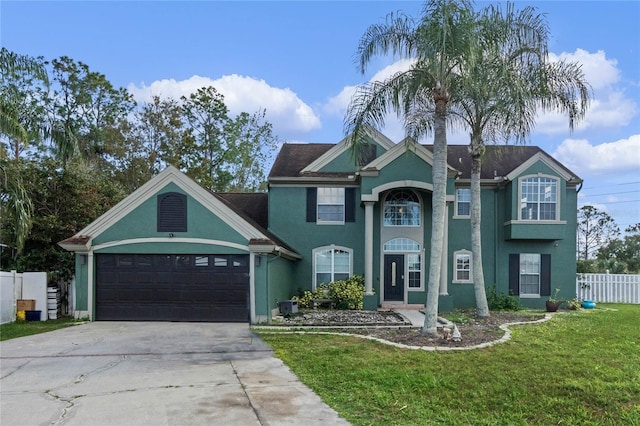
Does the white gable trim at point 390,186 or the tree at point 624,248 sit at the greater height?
the white gable trim at point 390,186

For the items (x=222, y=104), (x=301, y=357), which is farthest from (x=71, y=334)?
(x=222, y=104)

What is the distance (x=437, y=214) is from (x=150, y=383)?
719 cm

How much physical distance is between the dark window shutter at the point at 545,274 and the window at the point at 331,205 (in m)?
7.64

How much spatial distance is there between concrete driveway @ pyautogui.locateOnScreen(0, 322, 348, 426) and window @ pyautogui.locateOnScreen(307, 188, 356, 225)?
24.8 feet

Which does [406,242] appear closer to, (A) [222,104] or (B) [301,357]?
(B) [301,357]

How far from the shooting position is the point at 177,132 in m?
31.2

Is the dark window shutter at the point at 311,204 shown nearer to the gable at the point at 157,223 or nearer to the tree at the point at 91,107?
the gable at the point at 157,223

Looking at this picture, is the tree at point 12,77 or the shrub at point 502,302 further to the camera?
the shrub at point 502,302

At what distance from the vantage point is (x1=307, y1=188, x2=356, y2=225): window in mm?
18719

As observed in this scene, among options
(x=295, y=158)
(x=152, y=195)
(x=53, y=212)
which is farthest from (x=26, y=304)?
(x=295, y=158)

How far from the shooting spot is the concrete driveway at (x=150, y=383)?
6.01 metres

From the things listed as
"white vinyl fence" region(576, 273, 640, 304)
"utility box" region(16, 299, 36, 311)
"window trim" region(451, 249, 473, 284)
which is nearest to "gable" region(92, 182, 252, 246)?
"utility box" region(16, 299, 36, 311)

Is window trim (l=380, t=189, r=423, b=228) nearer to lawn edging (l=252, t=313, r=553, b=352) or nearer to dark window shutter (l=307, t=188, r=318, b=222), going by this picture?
dark window shutter (l=307, t=188, r=318, b=222)

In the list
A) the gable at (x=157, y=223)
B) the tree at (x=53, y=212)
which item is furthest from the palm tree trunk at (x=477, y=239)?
the tree at (x=53, y=212)
